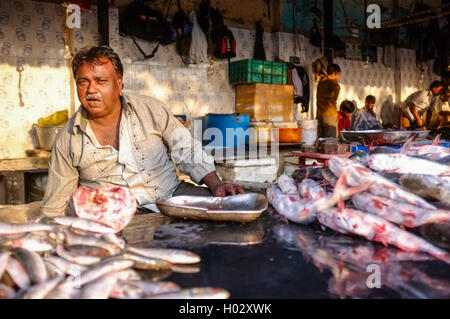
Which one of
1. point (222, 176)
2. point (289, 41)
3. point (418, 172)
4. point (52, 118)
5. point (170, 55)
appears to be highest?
point (289, 41)

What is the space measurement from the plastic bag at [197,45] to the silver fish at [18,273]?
24.4 ft

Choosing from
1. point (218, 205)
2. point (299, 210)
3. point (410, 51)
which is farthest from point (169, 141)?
point (410, 51)

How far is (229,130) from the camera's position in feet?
22.1

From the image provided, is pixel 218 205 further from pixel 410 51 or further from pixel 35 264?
pixel 410 51

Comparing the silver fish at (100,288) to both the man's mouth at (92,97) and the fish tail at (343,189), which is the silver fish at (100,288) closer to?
the fish tail at (343,189)

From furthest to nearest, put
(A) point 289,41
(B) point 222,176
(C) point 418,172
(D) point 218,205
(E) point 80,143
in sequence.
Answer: (A) point 289,41 → (B) point 222,176 → (E) point 80,143 → (D) point 218,205 → (C) point 418,172

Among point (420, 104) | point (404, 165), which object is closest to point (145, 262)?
point (404, 165)

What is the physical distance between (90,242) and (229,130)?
5.27 meters

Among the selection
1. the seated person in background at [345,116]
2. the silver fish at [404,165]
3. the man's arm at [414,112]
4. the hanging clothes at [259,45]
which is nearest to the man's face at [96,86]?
the silver fish at [404,165]

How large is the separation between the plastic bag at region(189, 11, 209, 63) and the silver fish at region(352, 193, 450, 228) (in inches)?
277

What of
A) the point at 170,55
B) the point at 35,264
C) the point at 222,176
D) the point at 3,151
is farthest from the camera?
the point at 170,55

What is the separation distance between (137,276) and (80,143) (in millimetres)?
2024

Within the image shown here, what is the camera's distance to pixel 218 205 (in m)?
2.27

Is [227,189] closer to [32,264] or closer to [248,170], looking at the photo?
[32,264]
